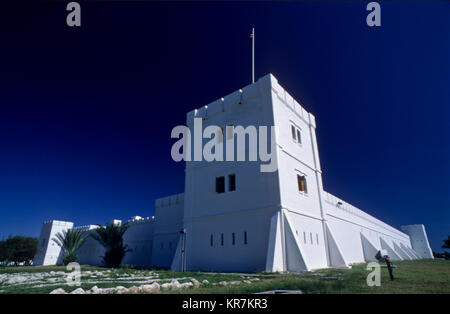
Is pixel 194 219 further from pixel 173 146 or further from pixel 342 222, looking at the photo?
pixel 342 222

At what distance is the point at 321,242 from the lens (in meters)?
15.0

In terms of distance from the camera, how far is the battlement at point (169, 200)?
69.2 ft

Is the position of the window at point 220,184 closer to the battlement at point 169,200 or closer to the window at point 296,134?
the window at point 296,134

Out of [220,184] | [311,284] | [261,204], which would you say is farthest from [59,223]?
[311,284]

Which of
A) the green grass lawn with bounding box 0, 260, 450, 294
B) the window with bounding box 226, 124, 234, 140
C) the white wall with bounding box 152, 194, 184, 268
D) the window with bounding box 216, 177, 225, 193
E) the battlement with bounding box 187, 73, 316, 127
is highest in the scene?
the battlement with bounding box 187, 73, 316, 127

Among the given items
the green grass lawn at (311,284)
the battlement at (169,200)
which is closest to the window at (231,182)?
the green grass lawn at (311,284)

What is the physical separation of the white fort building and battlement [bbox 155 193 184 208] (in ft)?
7.04

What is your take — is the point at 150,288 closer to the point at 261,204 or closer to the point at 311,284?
the point at 311,284

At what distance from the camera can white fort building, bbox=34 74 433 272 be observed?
1172 centimetres

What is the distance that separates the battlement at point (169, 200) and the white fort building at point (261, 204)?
84.5 inches

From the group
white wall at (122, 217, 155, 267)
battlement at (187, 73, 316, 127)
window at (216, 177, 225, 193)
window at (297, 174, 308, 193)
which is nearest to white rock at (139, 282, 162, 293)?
window at (216, 177, 225, 193)

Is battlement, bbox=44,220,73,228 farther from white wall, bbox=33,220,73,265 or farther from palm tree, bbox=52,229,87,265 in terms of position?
palm tree, bbox=52,229,87,265
